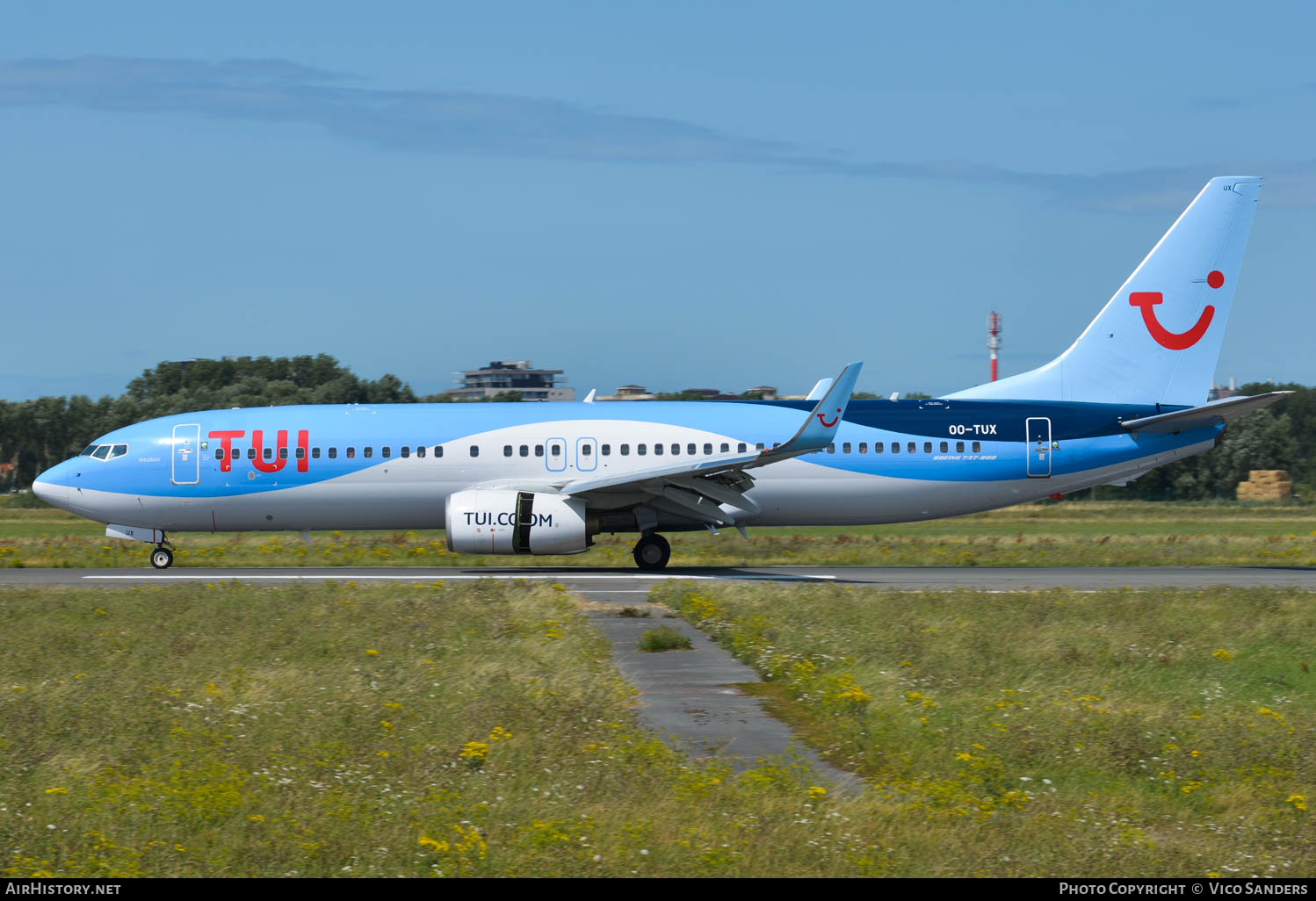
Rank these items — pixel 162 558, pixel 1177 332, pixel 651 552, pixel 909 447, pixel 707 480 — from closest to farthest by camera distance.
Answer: pixel 707 480 < pixel 651 552 < pixel 909 447 < pixel 162 558 < pixel 1177 332

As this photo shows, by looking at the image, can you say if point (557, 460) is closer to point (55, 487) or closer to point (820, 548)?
point (820, 548)

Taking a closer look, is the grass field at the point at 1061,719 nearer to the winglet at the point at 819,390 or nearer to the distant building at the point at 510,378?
the winglet at the point at 819,390

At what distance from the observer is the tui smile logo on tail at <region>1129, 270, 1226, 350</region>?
27938 mm

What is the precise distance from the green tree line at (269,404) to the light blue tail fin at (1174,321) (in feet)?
130

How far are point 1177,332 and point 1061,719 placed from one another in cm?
2027

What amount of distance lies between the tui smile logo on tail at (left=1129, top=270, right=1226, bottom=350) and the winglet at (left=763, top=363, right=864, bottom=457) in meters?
9.09

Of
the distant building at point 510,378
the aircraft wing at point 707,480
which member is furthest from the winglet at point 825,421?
the distant building at point 510,378

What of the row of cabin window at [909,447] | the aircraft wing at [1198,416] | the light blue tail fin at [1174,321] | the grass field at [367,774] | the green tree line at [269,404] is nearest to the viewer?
the grass field at [367,774]

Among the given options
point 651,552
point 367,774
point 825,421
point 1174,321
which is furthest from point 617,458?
point 367,774

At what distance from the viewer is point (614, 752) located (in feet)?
29.5

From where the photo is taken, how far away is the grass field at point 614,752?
682 cm

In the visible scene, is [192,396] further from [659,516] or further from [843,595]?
[843,595]

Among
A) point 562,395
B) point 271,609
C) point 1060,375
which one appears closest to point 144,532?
point 271,609

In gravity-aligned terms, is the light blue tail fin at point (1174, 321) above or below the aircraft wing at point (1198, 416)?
above
